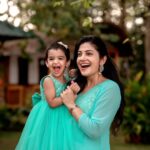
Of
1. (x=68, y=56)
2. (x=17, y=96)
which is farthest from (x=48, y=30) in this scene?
(x=68, y=56)

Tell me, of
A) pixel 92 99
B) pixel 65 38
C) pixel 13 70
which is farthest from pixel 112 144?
pixel 13 70

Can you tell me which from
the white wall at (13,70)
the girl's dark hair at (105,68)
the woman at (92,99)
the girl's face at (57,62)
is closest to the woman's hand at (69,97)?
the woman at (92,99)

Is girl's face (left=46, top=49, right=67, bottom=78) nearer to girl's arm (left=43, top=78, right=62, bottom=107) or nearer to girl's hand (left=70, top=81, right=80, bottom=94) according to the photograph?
girl's arm (left=43, top=78, right=62, bottom=107)

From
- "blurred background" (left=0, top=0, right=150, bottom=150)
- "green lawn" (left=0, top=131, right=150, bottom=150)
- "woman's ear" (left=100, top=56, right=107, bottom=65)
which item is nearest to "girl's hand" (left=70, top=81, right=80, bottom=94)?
"woman's ear" (left=100, top=56, right=107, bottom=65)

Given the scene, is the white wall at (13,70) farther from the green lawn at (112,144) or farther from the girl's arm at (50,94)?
the girl's arm at (50,94)

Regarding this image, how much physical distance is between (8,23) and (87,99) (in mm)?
10469

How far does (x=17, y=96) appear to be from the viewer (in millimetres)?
21828

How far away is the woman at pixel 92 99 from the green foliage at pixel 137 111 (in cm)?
929

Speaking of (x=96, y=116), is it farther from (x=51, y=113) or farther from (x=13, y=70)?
(x=13, y=70)

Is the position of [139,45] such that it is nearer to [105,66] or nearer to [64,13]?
[64,13]

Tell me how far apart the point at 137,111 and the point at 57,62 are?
31.3 feet

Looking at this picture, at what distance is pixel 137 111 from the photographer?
13461 millimetres

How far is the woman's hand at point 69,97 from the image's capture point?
150 inches

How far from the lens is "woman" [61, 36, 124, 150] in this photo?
3.74 metres
